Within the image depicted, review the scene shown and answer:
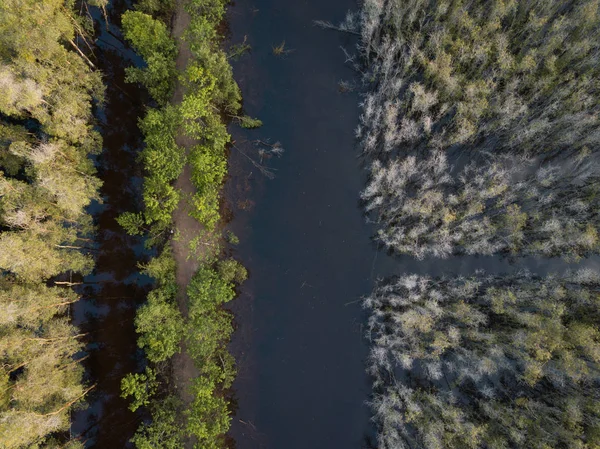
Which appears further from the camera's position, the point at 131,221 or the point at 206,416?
the point at 131,221

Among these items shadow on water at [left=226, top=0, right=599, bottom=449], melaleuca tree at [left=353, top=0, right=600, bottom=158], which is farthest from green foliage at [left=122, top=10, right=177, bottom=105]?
melaleuca tree at [left=353, top=0, right=600, bottom=158]

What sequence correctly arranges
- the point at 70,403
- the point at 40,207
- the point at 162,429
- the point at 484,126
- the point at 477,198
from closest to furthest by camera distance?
the point at 40,207 → the point at 70,403 → the point at 162,429 → the point at 477,198 → the point at 484,126

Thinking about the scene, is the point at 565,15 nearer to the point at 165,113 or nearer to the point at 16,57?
the point at 165,113

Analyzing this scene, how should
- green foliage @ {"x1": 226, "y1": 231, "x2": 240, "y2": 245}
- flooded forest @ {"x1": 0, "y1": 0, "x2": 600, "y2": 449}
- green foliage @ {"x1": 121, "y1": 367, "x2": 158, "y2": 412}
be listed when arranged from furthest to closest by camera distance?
1. green foliage @ {"x1": 226, "y1": 231, "x2": 240, "y2": 245}
2. green foliage @ {"x1": 121, "y1": 367, "x2": 158, "y2": 412}
3. flooded forest @ {"x1": 0, "y1": 0, "x2": 600, "y2": 449}

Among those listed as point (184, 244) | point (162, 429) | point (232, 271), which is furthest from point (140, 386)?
point (184, 244)

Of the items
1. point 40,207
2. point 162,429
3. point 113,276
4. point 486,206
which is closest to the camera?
point 40,207

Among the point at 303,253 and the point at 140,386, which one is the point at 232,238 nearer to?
the point at 303,253

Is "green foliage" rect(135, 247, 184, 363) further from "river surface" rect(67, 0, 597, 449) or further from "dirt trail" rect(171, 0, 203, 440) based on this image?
"river surface" rect(67, 0, 597, 449)
